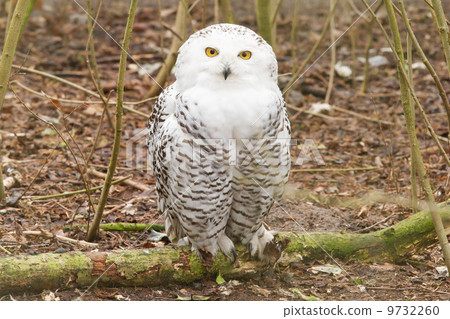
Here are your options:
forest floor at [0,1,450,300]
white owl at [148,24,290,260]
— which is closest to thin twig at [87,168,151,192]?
forest floor at [0,1,450,300]

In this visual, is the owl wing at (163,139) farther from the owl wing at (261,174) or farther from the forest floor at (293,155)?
the forest floor at (293,155)

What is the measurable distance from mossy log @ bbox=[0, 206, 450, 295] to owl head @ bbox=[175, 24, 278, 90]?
1.13m

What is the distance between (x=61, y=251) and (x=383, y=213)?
2.70 meters

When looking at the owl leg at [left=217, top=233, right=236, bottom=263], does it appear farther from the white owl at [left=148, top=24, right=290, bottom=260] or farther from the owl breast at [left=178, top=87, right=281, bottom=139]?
the owl breast at [left=178, top=87, right=281, bottom=139]

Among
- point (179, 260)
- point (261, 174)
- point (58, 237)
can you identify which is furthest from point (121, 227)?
point (261, 174)

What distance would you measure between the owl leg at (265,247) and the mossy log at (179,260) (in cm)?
6

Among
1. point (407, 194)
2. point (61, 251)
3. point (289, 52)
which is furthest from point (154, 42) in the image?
point (61, 251)

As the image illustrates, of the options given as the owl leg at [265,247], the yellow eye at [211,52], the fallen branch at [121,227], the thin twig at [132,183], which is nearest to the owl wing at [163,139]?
the yellow eye at [211,52]

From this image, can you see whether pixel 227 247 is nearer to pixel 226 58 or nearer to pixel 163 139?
pixel 163 139

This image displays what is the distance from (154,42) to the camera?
30.7ft

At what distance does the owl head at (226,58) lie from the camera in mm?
3260

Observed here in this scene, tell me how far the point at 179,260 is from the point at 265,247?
59cm

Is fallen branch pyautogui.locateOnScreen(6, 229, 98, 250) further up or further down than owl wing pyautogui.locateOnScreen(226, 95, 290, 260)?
further down

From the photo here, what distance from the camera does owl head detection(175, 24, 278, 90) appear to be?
326 centimetres
